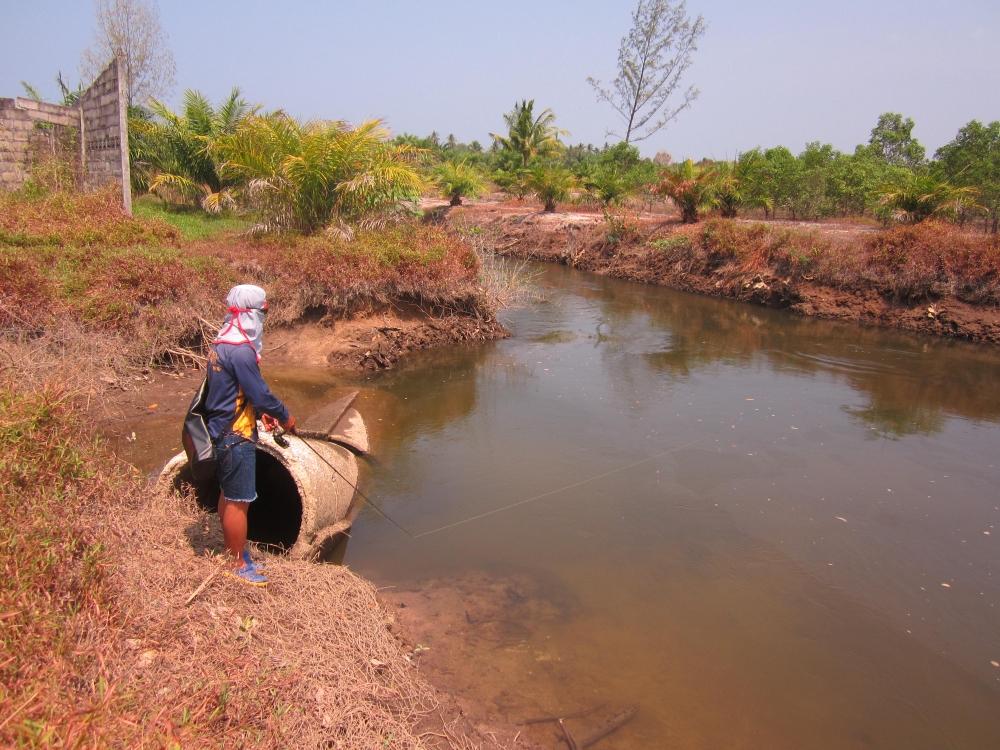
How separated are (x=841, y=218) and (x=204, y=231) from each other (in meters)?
18.5

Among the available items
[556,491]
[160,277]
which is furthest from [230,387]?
[160,277]

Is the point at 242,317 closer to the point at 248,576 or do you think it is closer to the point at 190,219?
the point at 248,576

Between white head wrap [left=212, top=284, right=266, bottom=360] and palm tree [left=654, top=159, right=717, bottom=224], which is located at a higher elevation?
palm tree [left=654, top=159, right=717, bottom=224]

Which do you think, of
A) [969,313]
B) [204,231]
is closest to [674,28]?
[969,313]

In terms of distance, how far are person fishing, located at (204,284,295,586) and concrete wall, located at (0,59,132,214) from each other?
9.86 meters

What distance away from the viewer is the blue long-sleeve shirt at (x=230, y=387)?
3.77 m

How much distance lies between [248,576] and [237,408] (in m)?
0.99

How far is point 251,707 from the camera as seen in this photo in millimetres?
2643

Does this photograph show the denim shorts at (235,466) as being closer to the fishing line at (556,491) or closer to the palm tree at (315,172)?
the fishing line at (556,491)

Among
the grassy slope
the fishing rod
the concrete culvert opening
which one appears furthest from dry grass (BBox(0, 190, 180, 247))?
the fishing rod

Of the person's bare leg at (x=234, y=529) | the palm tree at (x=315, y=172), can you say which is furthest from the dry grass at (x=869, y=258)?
the person's bare leg at (x=234, y=529)

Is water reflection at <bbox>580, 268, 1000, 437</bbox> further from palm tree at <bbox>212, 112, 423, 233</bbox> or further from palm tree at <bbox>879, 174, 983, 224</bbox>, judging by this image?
palm tree at <bbox>212, 112, 423, 233</bbox>

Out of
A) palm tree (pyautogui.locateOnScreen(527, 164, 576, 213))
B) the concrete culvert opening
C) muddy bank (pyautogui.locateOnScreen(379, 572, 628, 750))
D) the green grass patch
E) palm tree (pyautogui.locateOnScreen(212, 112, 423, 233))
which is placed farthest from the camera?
palm tree (pyautogui.locateOnScreen(527, 164, 576, 213))

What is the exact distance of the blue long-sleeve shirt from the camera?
148 inches
